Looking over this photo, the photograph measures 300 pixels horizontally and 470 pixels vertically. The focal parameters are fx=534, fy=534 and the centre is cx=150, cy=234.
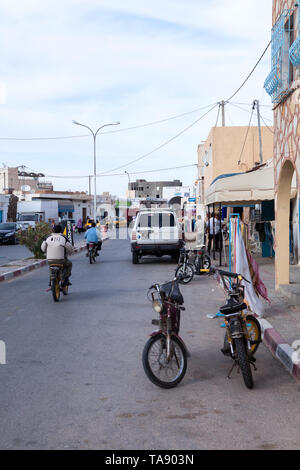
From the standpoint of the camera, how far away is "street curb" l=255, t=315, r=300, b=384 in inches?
237

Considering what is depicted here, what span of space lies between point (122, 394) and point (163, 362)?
1.88 ft

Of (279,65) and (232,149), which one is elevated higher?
(232,149)

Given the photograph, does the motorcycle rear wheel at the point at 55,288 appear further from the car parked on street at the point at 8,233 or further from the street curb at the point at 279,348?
the car parked on street at the point at 8,233

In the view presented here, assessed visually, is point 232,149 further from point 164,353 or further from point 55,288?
point 164,353

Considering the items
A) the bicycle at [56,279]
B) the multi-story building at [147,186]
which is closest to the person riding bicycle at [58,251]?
the bicycle at [56,279]

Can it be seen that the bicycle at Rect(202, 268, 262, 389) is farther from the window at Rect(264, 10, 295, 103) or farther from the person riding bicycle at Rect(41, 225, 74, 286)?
the person riding bicycle at Rect(41, 225, 74, 286)


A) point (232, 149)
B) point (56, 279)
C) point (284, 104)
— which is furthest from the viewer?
point (232, 149)

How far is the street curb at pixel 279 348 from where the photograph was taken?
237 inches

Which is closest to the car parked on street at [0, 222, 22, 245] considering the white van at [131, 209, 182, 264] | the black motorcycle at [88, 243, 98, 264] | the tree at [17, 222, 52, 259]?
the tree at [17, 222, 52, 259]

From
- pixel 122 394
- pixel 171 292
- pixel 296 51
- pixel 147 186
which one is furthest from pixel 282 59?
pixel 147 186

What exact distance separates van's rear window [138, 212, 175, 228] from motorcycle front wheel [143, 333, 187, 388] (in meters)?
15.0

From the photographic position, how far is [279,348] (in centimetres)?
683
